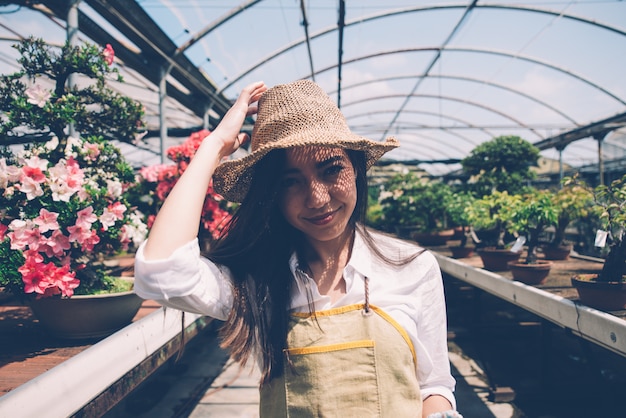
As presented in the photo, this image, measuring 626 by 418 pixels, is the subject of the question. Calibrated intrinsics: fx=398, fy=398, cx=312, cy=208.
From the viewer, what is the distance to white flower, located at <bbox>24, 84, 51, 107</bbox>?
1.71m

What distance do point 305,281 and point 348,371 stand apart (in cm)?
26

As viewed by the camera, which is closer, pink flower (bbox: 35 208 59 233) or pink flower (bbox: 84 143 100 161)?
pink flower (bbox: 35 208 59 233)

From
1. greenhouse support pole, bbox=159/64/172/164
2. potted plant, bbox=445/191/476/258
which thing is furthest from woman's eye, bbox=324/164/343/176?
greenhouse support pole, bbox=159/64/172/164

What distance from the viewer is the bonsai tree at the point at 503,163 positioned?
512 centimetres

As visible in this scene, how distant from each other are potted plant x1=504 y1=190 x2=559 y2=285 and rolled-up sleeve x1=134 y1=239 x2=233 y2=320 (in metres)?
2.33

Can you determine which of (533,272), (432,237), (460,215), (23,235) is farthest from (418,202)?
(23,235)

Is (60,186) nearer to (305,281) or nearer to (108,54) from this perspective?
(108,54)

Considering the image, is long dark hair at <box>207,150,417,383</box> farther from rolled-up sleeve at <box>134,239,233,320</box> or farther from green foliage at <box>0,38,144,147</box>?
green foliage at <box>0,38,144,147</box>

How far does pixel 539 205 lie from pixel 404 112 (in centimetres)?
932

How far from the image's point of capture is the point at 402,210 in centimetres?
560

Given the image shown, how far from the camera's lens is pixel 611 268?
2051 millimetres

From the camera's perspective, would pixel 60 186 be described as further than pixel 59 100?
No

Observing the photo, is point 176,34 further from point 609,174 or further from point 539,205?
point 609,174

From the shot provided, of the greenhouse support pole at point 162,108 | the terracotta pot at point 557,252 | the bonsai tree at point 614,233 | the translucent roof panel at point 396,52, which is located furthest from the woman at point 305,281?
the greenhouse support pole at point 162,108
